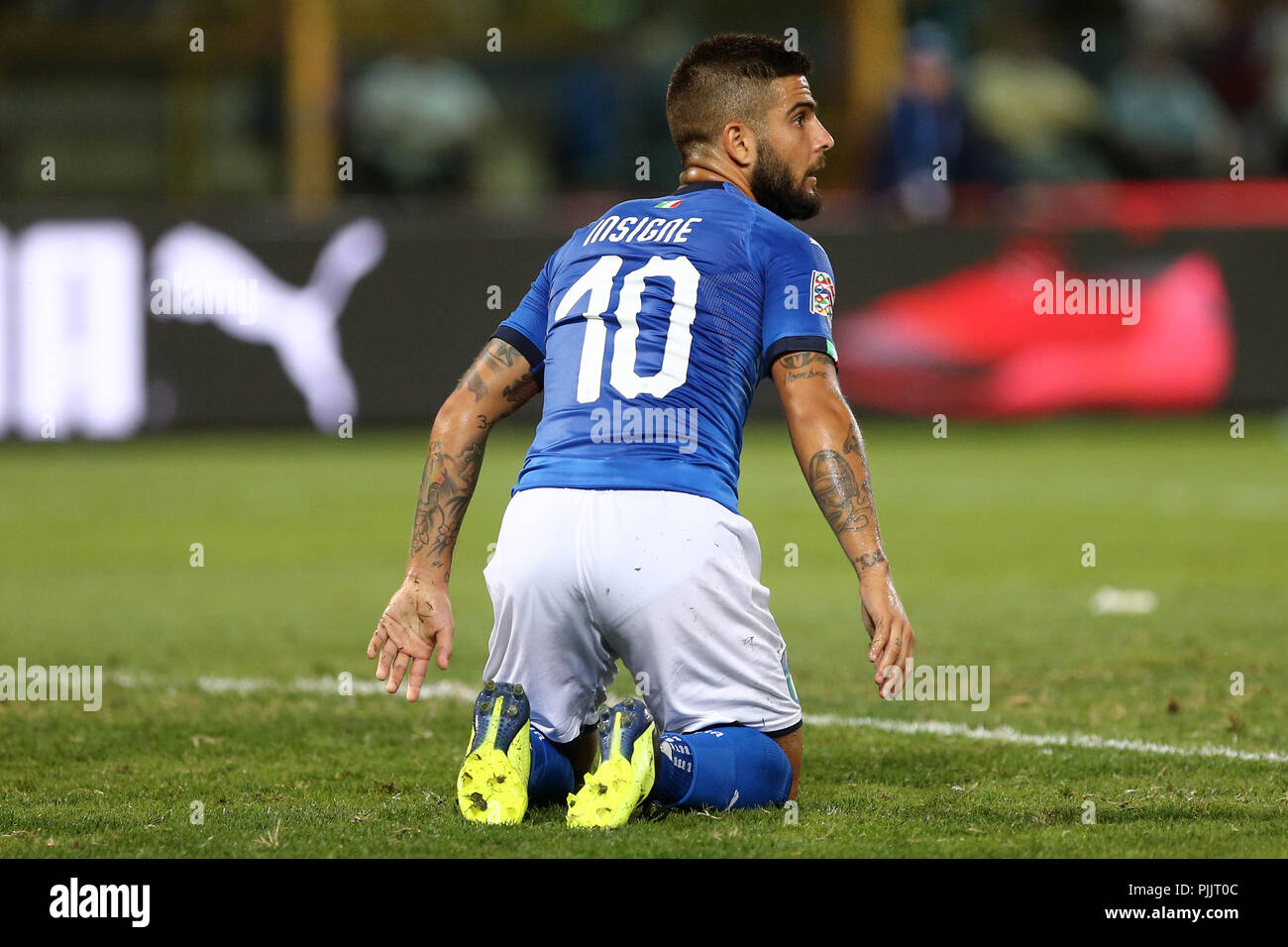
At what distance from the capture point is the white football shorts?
4328 mm

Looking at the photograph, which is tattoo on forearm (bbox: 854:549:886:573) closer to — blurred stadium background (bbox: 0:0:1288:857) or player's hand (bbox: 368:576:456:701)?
player's hand (bbox: 368:576:456:701)

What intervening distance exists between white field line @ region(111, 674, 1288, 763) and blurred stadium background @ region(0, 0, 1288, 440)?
8.29m

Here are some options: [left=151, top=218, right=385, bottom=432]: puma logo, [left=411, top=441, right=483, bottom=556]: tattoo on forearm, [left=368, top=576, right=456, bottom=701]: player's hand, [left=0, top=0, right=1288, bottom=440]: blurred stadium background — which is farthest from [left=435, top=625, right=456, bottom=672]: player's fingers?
[left=151, top=218, right=385, bottom=432]: puma logo

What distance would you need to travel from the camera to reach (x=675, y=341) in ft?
14.9

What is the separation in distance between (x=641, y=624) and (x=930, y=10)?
592 inches

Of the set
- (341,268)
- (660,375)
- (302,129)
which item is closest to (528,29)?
(302,129)

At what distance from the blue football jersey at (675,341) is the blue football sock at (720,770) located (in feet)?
1.83

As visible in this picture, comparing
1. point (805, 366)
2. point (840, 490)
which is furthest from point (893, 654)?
point (805, 366)

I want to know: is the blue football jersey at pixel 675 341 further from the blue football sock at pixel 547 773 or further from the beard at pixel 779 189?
the blue football sock at pixel 547 773

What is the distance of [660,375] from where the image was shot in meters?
4.52

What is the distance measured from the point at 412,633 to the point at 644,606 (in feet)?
1.94

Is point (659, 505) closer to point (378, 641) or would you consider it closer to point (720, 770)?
point (720, 770)

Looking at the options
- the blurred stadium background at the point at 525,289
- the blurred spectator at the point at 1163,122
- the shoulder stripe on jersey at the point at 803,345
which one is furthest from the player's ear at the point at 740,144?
the blurred spectator at the point at 1163,122

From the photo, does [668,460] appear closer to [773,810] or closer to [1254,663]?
[773,810]
